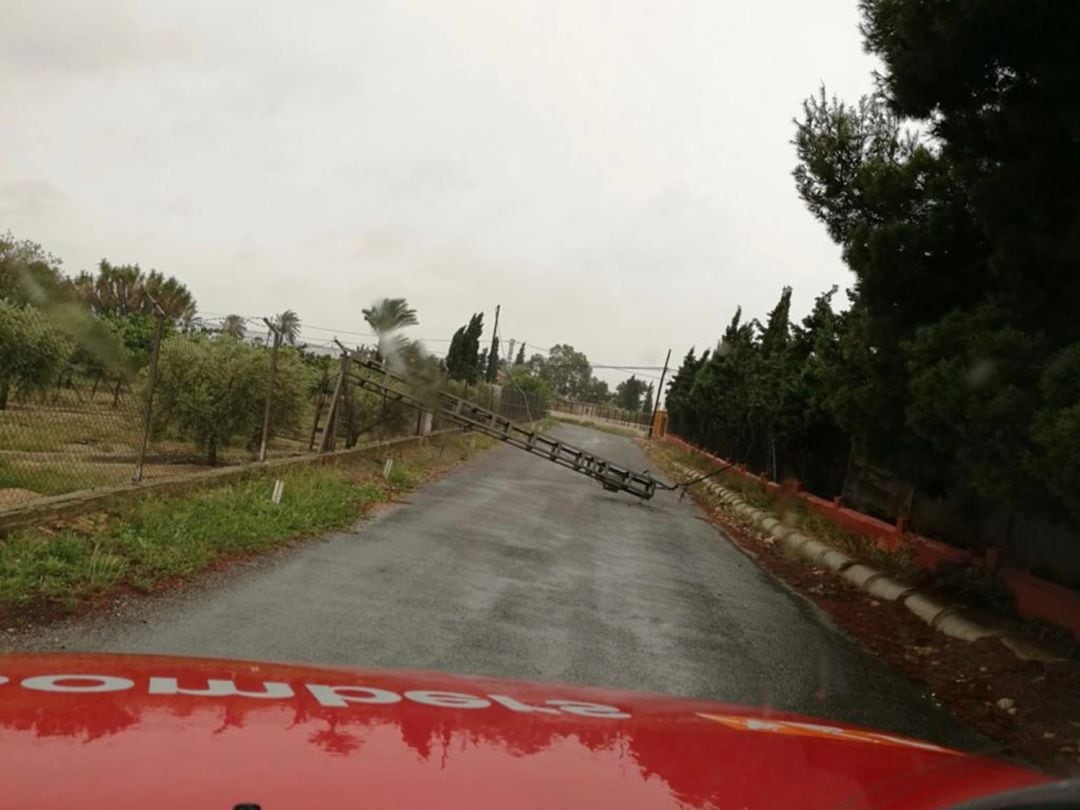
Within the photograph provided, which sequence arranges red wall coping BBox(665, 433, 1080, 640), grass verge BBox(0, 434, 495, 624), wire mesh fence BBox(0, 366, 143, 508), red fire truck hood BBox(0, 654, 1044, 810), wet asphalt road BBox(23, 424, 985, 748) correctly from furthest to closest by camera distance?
wire mesh fence BBox(0, 366, 143, 508) → red wall coping BBox(665, 433, 1080, 640) → grass verge BBox(0, 434, 495, 624) → wet asphalt road BBox(23, 424, 985, 748) → red fire truck hood BBox(0, 654, 1044, 810)

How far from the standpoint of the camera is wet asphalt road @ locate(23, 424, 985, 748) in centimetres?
613

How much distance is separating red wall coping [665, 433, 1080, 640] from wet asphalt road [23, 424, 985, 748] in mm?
1670

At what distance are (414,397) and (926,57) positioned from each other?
14.3 m

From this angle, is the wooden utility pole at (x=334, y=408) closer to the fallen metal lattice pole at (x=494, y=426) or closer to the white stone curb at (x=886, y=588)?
the fallen metal lattice pole at (x=494, y=426)

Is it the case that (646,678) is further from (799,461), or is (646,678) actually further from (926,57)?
(799,461)

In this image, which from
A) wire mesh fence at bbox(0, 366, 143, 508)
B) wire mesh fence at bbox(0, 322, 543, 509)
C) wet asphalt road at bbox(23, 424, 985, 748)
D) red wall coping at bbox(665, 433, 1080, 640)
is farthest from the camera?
wire mesh fence at bbox(0, 322, 543, 509)

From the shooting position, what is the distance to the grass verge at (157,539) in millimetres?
6672

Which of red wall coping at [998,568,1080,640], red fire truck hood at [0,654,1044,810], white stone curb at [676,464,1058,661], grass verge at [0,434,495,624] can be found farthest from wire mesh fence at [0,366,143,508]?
red wall coping at [998,568,1080,640]

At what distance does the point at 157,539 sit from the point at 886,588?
24.5ft

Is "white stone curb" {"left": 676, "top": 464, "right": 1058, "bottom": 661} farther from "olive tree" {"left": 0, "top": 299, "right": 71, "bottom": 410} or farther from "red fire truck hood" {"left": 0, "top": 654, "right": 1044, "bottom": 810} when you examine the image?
"olive tree" {"left": 0, "top": 299, "right": 71, "bottom": 410}

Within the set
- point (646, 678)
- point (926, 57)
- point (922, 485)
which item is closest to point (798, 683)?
point (646, 678)

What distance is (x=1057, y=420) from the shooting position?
5.97 m

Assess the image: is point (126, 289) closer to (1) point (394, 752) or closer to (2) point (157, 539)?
(2) point (157, 539)

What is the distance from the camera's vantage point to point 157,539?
8.41 meters
